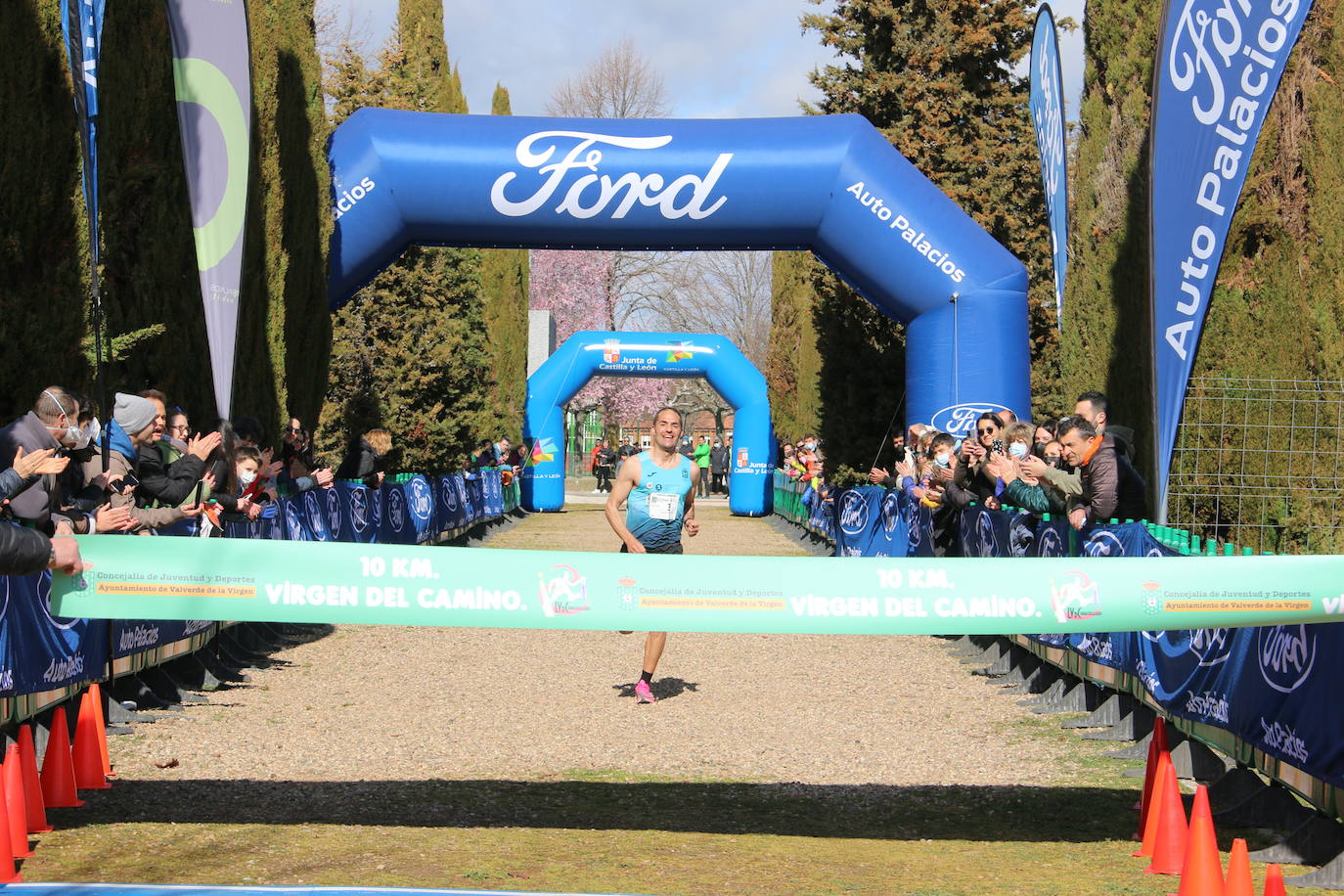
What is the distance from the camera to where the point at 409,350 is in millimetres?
27422

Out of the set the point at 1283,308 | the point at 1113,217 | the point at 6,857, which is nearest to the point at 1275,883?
the point at 6,857

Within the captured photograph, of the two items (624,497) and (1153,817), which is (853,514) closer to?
(624,497)

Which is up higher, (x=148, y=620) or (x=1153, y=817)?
(x=148, y=620)

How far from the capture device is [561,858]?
5.54 metres

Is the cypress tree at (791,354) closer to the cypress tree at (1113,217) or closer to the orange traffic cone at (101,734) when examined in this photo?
the cypress tree at (1113,217)

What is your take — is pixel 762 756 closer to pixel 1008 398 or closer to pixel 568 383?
pixel 1008 398

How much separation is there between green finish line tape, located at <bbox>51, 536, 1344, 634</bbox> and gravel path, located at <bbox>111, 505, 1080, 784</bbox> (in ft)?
6.03

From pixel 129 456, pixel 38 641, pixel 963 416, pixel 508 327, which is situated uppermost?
pixel 508 327

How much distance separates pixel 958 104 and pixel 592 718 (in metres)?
17.3

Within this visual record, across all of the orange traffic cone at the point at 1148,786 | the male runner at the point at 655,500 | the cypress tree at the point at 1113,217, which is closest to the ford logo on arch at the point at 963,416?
the cypress tree at the point at 1113,217

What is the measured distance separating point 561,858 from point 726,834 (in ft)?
2.58

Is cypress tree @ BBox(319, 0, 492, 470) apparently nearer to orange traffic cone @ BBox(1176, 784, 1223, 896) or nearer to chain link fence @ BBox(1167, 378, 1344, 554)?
chain link fence @ BBox(1167, 378, 1344, 554)

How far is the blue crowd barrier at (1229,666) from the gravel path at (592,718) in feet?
2.30

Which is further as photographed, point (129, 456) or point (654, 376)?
point (654, 376)
